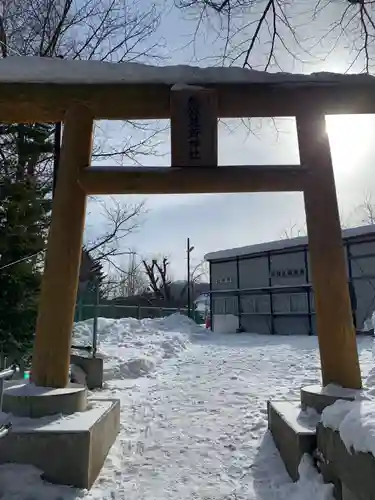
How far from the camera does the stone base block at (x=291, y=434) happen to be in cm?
338

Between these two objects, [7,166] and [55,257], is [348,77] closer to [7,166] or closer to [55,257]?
[55,257]

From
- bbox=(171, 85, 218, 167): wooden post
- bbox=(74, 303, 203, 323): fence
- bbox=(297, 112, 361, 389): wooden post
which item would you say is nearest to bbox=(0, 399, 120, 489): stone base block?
bbox=(297, 112, 361, 389): wooden post

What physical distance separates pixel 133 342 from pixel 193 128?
8.80m

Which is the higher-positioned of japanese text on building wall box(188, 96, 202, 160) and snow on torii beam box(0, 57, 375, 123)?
snow on torii beam box(0, 57, 375, 123)

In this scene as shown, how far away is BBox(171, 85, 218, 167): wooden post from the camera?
4559 millimetres

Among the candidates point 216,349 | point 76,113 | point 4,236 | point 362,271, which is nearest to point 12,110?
point 76,113

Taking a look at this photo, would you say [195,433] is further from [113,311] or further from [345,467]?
[113,311]

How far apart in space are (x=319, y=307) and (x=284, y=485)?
1.64 metres

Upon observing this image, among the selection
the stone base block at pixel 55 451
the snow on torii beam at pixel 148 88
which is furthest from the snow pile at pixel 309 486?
the snow on torii beam at pixel 148 88

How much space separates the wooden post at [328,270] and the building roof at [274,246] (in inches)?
434

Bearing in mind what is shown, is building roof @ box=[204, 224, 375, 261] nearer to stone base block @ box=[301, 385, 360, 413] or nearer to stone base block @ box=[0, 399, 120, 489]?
stone base block @ box=[301, 385, 360, 413]

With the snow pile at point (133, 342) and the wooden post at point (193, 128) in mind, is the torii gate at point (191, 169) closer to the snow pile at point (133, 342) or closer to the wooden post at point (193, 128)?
the wooden post at point (193, 128)

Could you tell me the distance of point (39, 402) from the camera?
3826mm

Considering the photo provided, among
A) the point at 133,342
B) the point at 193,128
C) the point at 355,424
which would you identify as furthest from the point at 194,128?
the point at 133,342
